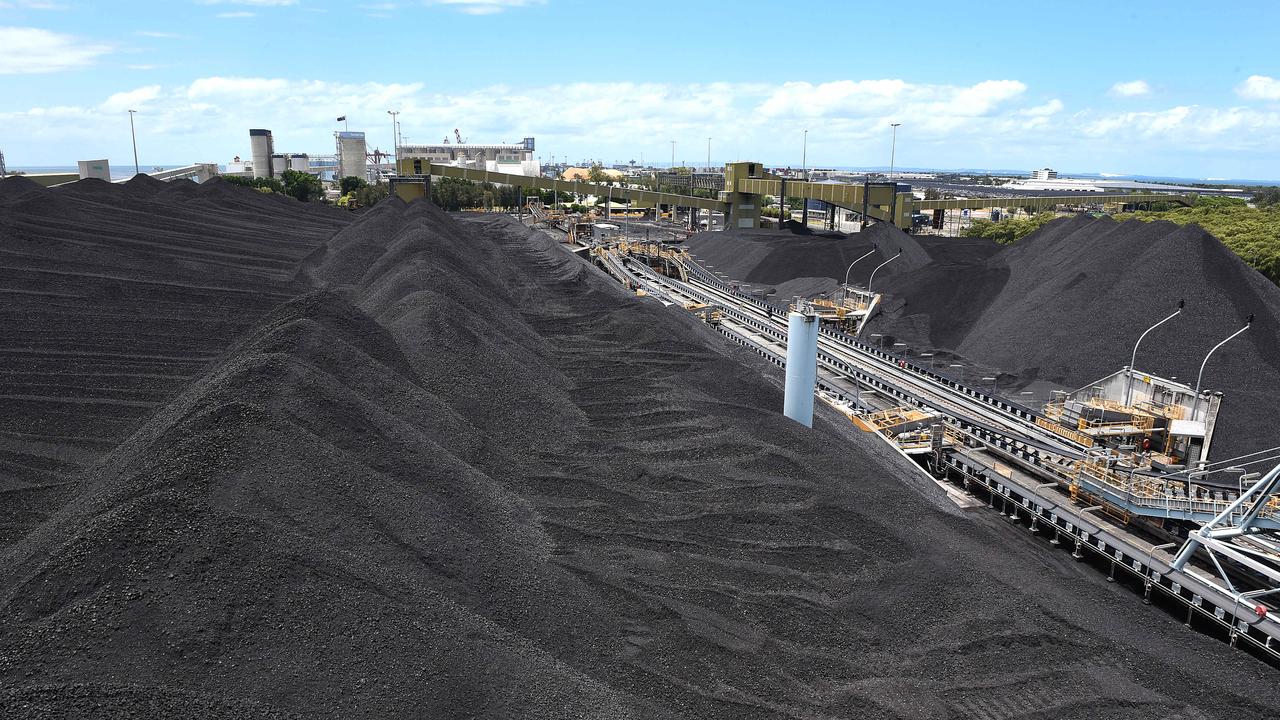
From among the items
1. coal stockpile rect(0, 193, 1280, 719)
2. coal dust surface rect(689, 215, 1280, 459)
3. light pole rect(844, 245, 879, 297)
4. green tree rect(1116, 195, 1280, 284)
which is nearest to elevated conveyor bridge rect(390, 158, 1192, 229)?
light pole rect(844, 245, 879, 297)

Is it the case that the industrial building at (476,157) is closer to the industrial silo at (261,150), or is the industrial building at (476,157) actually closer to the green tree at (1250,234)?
the industrial silo at (261,150)

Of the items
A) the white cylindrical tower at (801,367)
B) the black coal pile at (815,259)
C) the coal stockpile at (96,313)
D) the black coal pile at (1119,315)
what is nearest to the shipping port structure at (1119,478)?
the white cylindrical tower at (801,367)

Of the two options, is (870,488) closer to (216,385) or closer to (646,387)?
(646,387)

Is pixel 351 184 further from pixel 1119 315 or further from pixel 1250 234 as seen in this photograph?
pixel 1119 315

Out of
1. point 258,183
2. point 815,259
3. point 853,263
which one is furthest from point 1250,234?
point 258,183

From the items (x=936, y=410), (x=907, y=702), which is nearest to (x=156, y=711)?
(x=907, y=702)

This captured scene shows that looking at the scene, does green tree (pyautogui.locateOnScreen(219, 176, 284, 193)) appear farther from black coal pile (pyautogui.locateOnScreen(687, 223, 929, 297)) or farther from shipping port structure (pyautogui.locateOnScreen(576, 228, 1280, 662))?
shipping port structure (pyautogui.locateOnScreen(576, 228, 1280, 662))
